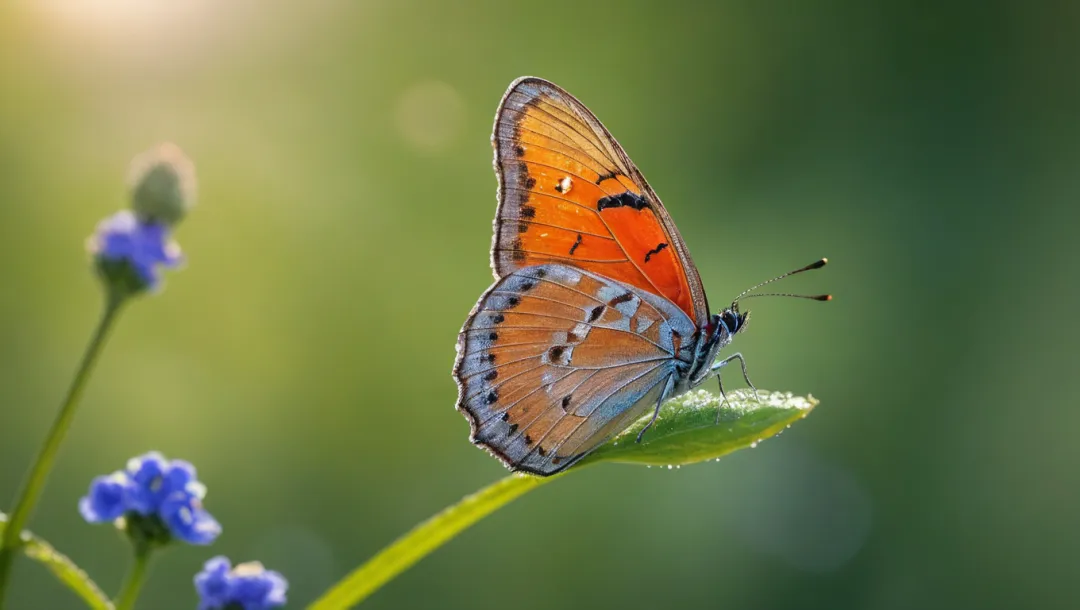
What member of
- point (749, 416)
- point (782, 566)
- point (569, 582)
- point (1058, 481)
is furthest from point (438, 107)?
point (749, 416)

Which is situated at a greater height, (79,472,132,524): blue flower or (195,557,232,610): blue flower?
(79,472,132,524): blue flower

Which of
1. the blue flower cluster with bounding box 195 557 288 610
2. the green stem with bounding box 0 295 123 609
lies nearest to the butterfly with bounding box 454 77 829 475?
the blue flower cluster with bounding box 195 557 288 610

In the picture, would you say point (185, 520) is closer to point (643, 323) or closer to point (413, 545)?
point (413, 545)

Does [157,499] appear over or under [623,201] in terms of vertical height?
under

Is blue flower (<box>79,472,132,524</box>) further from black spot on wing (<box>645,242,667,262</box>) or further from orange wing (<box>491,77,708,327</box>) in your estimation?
black spot on wing (<box>645,242,667,262</box>)

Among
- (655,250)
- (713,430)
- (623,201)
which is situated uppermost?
(623,201)

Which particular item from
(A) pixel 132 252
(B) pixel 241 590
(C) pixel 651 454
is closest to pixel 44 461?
(A) pixel 132 252

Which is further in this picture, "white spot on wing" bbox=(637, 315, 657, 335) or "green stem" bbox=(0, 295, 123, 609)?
"white spot on wing" bbox=(637, 315, 657, 335)
